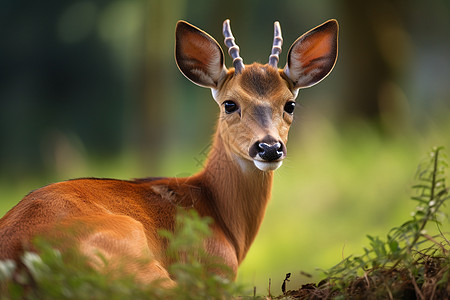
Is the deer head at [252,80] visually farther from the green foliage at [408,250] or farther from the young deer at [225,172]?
the green foliage at [408,250]

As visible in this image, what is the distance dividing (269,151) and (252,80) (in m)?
0.94

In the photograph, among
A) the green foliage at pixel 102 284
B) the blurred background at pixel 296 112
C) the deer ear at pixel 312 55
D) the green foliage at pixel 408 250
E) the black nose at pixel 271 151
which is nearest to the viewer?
the green foliage at pixel 102 284

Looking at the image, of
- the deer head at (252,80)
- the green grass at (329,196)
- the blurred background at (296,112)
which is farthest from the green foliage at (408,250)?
the green grass at (329,196)

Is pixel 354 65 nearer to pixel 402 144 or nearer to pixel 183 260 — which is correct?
pixel 402 144

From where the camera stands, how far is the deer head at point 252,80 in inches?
222

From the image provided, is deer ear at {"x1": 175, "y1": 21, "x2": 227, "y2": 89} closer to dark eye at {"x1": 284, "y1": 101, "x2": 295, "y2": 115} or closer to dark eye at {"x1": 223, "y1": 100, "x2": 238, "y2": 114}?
dark eye at {"x1": 223, "y1": 100, "x2": 238, "y2": 114}

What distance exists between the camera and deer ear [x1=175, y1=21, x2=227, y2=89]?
6.08 meters

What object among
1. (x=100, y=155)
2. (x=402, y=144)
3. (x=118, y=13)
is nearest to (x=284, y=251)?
(x=402, y=144)

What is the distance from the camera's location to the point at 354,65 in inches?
549

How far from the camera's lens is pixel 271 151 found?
17.0 feet

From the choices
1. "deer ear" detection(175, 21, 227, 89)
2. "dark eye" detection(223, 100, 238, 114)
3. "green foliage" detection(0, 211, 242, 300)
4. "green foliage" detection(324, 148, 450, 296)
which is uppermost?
"deer ear" detection(175, 21, 227, 89)

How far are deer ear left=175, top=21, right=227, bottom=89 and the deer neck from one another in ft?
1.80

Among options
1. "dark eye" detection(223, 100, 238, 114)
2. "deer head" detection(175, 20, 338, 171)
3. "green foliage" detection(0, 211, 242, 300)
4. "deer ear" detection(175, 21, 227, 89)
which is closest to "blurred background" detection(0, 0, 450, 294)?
"deer head" detection(175, 20, 338, 171)

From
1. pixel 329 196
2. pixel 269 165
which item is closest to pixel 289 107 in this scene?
pixel 269 165
